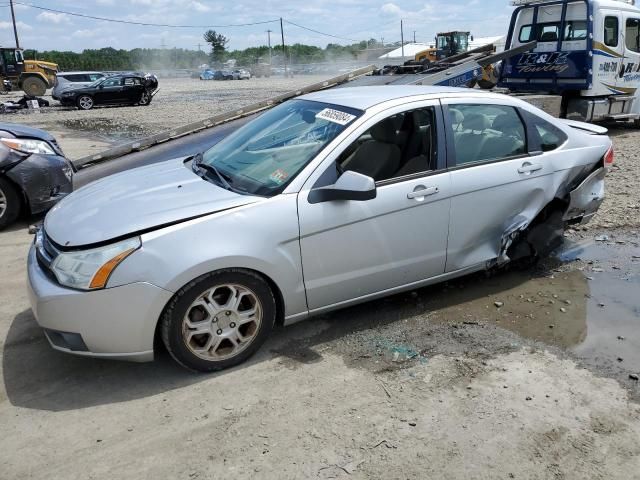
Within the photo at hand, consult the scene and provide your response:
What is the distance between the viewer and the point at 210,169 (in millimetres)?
3918

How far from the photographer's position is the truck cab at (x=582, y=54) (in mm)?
11461

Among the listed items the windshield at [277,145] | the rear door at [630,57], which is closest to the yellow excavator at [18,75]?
the rear door at [630,57]

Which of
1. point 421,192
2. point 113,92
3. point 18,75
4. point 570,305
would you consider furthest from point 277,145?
point 18,75

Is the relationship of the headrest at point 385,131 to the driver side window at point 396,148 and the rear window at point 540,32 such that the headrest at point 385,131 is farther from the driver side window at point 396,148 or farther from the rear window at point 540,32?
the rear window at point 540,32

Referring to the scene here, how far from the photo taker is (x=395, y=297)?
175 inches

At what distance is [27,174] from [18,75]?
1180 inches

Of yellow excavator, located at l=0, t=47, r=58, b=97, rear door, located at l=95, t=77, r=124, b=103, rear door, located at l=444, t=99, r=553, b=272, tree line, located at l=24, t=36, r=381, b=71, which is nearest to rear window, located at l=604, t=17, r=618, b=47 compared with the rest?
rear door, located at l=444, t=99, r=553, b=272

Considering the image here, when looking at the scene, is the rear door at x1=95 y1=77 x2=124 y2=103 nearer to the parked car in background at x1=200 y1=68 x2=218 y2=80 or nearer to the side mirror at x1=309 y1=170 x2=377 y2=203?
the side mirror at x1=309 y1=170 x2=377 y2=203

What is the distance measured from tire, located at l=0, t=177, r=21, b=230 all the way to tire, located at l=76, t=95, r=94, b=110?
65.2 feet

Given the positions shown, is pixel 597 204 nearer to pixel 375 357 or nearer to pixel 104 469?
pixel 375 357

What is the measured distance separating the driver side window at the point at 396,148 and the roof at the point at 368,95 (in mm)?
176

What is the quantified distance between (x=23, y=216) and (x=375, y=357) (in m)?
5.13

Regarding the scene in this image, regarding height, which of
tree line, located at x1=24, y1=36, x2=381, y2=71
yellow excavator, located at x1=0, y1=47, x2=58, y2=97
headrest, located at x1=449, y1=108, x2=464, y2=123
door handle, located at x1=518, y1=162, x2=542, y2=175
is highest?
tree line, located at x1=24, y1=36, x2=381, y2=71

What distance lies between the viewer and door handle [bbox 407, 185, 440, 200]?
3.73m
